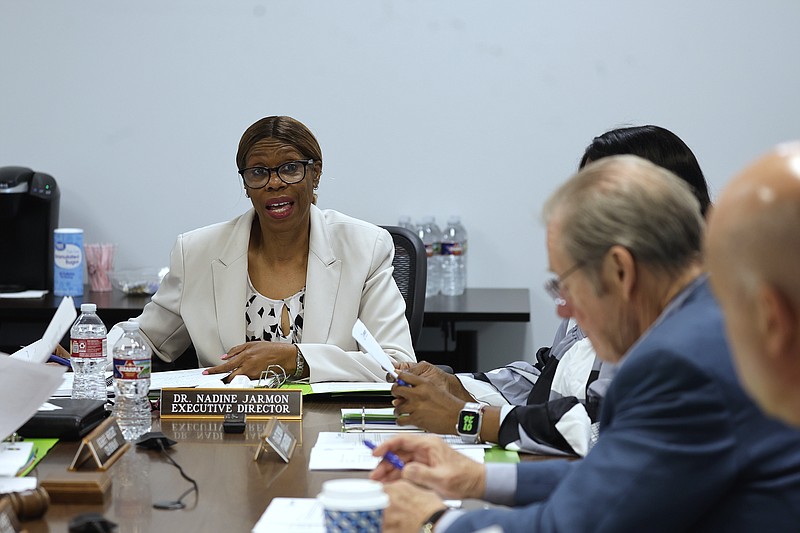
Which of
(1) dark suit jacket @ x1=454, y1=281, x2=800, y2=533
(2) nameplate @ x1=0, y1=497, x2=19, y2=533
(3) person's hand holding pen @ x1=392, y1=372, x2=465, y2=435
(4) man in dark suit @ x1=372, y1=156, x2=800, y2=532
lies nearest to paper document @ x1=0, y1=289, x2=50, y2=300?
(3) person's hand holding pen @ x1=392, y1=372, x2=465, y2=435

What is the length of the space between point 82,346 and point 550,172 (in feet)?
8.27

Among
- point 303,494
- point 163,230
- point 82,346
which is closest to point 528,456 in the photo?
point 303,494

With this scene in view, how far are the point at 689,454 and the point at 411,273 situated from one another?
7.03 ft

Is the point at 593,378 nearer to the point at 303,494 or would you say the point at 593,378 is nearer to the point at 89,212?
the point at 303,494

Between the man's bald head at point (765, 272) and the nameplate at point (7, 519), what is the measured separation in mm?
1066

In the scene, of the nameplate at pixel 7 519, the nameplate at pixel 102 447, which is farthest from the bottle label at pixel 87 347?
the nameplate at pixel 7 519

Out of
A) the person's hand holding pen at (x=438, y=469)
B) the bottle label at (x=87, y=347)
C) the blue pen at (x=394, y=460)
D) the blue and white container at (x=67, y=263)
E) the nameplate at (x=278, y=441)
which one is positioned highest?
the person's hand holding pen at (x=438, y=469)

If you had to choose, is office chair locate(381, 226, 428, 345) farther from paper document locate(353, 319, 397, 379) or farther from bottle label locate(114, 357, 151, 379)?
bottle label locate(114, 357, 151, 379)

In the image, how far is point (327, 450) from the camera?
1977 millimetres

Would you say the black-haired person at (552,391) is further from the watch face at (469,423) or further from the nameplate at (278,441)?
the nameplate at (278,441)

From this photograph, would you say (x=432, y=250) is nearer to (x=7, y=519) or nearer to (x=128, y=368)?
(x=128, y=368)

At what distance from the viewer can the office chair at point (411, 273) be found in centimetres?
327

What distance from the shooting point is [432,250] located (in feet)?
13.9

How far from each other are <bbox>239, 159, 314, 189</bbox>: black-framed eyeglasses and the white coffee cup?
5.86 ft
